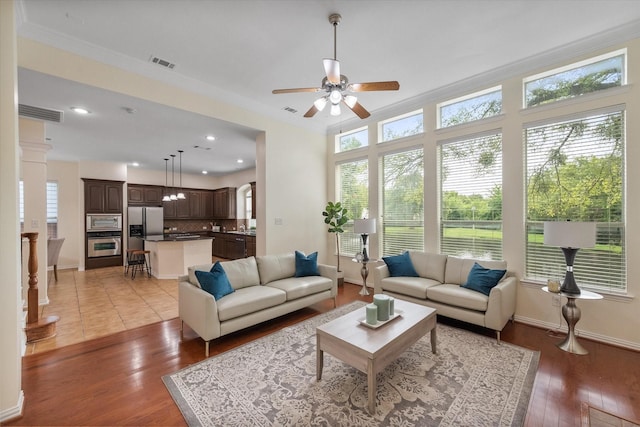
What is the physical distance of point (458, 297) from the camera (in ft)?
10.9

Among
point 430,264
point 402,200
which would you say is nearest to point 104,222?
point 402,200

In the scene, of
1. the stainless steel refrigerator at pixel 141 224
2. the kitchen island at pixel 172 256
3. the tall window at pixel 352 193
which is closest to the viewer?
the tall window at pixel 352 193

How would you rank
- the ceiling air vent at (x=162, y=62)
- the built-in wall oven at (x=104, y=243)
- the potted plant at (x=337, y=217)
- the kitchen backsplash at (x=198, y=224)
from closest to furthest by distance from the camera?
the ceiling air vent at (x=162, y=62) → the potted plant at (x=337, y=217) → the built-in wall oven at (x=104, y=243) → the kitchen backsplash at (x=198, y=224)

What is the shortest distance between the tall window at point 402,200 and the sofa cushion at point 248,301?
8.07 feet

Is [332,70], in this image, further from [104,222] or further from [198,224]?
[198,224]

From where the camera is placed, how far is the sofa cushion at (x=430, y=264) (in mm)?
4043

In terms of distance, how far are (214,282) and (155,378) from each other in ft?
3.31

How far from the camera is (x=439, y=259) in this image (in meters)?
4.11

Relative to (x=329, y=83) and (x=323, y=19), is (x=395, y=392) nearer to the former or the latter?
(x=329, y=83)

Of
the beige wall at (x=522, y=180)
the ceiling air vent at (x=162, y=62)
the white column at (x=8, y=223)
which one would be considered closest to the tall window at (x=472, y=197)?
the beige wall at (x=522, y=180)

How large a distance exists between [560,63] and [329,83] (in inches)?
119

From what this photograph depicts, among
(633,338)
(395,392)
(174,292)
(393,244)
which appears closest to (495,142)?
(393,244)

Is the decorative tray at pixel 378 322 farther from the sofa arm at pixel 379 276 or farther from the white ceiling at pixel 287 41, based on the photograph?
the white ceiling at pixel 287 41

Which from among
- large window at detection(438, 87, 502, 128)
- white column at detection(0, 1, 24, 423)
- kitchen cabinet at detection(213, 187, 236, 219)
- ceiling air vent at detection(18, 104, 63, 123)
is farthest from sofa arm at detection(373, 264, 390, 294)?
kitchen cabinet at detection(213, 187, 236, 219)
